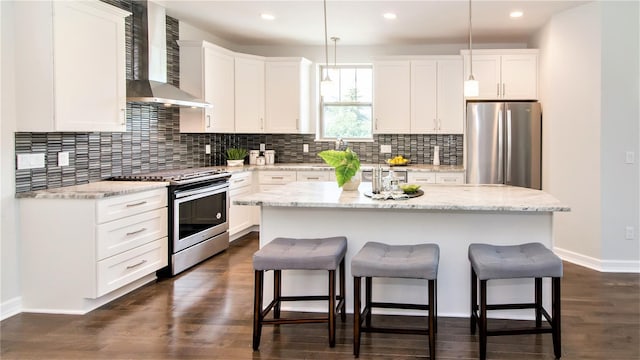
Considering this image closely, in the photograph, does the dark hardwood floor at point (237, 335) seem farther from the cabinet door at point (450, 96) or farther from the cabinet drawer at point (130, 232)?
the cabinet door at point (450, 96)

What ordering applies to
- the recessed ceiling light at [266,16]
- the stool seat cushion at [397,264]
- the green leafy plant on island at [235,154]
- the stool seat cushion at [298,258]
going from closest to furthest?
the stool seat cushion at [397,264]
the stool seat cushion at [298,258]
the recessed ceiling light at [266,16]
the green leafy plant on island at [235,154]

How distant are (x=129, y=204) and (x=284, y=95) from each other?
3321mm

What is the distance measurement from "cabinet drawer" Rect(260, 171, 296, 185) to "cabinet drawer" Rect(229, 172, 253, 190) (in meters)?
0.19

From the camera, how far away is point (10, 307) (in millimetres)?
3605

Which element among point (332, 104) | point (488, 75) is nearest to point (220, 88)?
point (332, 104)

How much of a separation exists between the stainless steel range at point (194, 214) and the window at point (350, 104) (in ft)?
7.16

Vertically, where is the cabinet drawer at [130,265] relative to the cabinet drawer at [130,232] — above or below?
below

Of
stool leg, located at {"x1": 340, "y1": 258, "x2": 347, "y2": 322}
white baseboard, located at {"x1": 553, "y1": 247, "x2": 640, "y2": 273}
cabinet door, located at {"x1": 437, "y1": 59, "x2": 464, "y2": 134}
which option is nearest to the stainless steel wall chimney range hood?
stool leg, located at {"x1": 340, "y1": 258, "x2": 347, "y2": 322}

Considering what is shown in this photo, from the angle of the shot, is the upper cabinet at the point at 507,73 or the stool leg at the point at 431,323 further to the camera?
the upper cabinet at the point at 507,73

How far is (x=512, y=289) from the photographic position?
11.2 ft

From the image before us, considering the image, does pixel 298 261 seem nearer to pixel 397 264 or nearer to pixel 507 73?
pixel 397 264

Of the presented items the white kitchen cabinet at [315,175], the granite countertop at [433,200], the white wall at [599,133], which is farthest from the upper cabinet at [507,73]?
the granite countertop at [433,200]

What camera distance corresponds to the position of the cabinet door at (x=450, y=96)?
A: 6508 millimetres

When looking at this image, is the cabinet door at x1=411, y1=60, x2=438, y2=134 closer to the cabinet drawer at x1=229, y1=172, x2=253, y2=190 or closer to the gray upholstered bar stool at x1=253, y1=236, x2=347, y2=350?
the cabinet drawer at x1=229, y1=172, x2=253, y2=190
